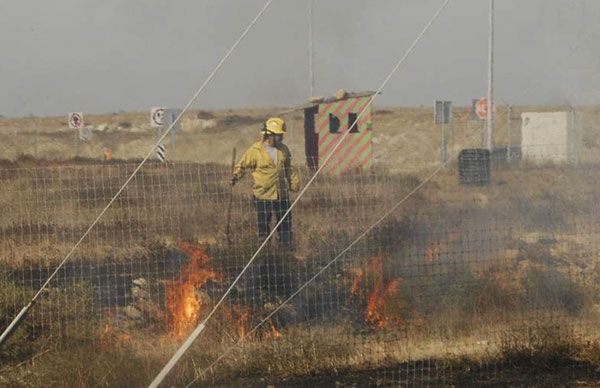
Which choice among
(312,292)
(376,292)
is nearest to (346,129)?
(312,292)

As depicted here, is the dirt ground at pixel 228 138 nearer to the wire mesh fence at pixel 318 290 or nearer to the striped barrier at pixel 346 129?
the striped barrier at pixel 346 129

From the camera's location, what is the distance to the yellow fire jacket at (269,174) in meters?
9.98

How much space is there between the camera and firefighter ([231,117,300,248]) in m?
9.66

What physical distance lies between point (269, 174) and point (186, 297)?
237 cm

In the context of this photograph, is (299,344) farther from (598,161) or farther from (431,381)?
(598,161)

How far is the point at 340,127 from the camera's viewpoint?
75.6 ft

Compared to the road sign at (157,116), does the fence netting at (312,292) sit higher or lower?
lower

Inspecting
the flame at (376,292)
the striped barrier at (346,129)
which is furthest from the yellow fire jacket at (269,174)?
the striped barrier at (346,129)

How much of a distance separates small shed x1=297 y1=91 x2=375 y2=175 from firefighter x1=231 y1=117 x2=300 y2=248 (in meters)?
10.3

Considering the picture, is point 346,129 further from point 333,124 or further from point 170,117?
point 170,117

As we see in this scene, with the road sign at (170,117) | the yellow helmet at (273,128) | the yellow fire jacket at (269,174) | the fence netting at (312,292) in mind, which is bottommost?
the fence netting at (312,292)

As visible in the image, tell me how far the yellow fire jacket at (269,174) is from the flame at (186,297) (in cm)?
180

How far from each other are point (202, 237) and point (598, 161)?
7.74 metres

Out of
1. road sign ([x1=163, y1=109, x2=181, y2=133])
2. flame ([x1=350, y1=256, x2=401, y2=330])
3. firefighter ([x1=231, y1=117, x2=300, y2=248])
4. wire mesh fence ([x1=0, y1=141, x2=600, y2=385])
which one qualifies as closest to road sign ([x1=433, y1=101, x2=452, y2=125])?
road sign ([x1=163, y1=109, x2=181, y2=133])
